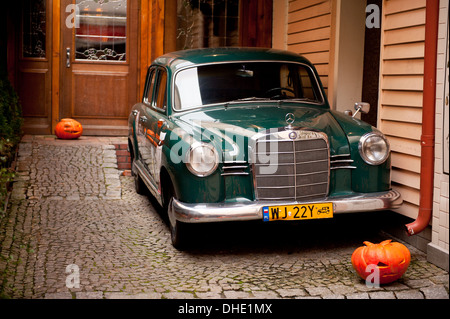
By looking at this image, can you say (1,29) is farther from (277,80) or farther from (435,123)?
(435,123)

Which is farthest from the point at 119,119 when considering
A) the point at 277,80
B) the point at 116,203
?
the point at 277,80

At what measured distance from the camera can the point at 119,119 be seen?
422 inches

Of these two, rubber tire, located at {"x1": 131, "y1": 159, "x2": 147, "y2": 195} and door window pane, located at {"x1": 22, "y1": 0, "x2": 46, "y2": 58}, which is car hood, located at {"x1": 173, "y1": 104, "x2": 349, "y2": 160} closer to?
rubber tire, located at {"x1": 131, "y1": 159, "x2": 147, "y2": 195}

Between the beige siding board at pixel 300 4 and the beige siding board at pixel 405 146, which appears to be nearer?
the beige siding board at pixel 405 146

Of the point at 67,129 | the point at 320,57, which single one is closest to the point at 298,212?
the point at 320,57

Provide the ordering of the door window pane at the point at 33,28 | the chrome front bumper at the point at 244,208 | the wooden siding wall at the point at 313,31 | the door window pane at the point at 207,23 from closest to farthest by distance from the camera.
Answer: the chrome front bumper at the point at 244,208 < the wooden siding wall at the point at 313,31 < the door window pane at the point at 33,28 < the door window pane at the point at 207,23

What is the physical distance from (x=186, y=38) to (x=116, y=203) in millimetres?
4305

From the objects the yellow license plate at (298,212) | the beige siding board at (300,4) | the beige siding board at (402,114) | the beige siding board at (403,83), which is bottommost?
the yellow license plate at (298,212)

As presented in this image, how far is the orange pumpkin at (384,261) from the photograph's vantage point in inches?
179

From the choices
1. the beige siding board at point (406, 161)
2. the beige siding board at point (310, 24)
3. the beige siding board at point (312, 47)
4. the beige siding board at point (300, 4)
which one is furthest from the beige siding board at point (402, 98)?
the beige siding board at point (300, 4)

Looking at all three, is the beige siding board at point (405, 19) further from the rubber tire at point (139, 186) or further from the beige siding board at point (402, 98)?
the rubber tire at point (139, 186)

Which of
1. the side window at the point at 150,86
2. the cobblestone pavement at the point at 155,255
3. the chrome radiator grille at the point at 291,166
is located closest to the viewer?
the cobblestone pavement at the point at 155,255

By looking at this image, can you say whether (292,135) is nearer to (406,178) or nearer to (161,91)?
(406,178)

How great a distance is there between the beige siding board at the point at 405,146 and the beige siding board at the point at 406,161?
40mm
